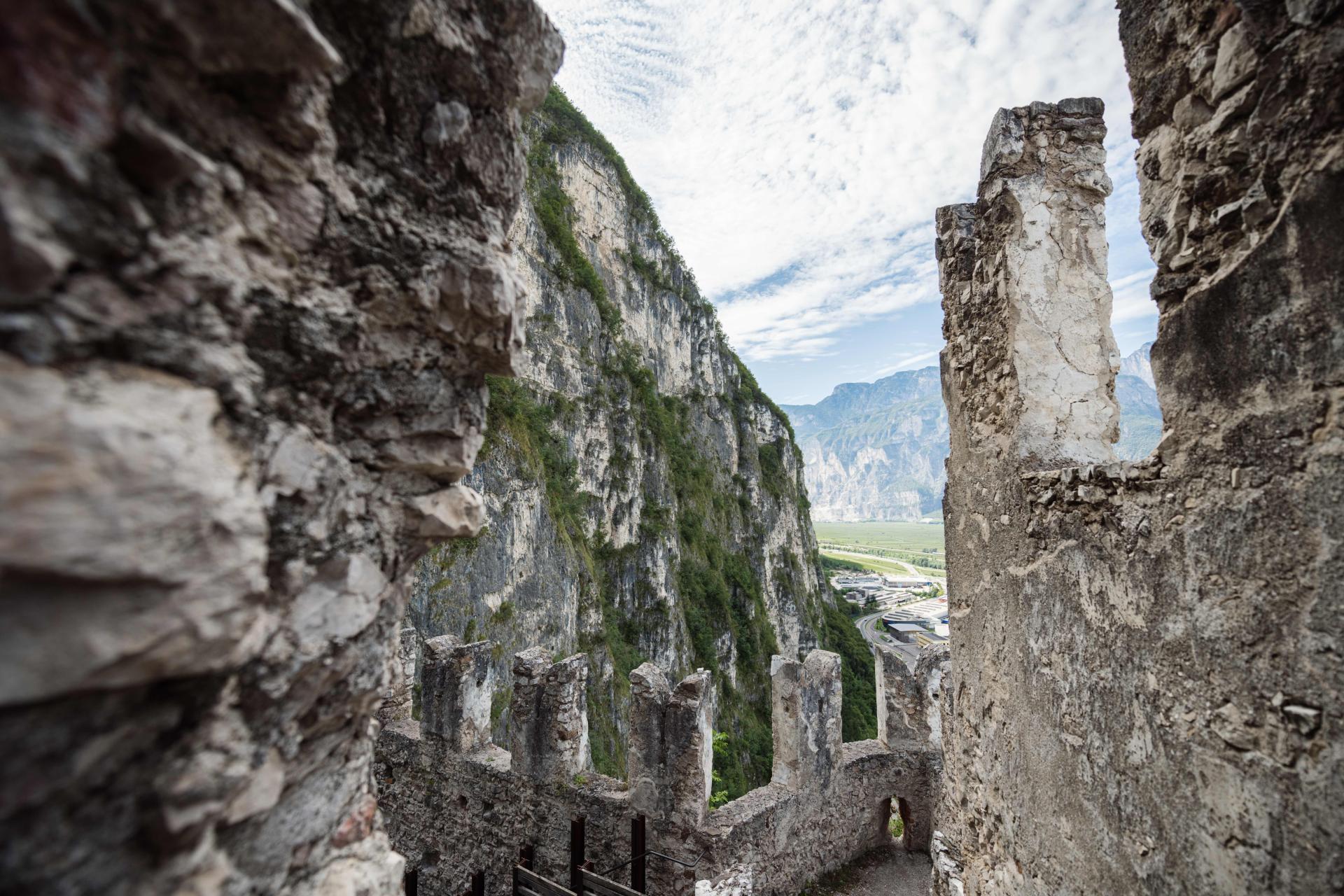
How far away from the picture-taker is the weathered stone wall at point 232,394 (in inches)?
35.2

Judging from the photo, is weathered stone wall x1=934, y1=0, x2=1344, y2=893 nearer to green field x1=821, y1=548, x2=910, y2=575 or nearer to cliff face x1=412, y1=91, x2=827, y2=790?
cliff face x1=412, y1=91, x2=827, y2=790

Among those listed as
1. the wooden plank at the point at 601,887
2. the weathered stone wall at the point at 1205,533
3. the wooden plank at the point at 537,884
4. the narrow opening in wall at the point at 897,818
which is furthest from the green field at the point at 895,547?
the weathered stone wall at the point at 1205,533

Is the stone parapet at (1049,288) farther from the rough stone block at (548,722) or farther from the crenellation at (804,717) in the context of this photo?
the rough stone block at (548,722)

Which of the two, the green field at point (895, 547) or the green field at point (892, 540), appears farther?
the green field at point (892, 540)

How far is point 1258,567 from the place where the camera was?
182cm

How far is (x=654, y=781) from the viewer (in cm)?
558

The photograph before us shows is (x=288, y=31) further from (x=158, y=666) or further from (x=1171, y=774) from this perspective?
(x=1171, y=774)

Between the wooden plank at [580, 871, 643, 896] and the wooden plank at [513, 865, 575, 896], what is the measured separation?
295 mm

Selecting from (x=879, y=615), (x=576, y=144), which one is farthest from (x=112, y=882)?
(x=879, y=615)

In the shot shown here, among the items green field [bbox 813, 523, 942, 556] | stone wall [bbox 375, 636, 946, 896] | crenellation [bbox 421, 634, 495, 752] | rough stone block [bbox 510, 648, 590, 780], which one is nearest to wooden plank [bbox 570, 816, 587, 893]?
stone wall [bbox 375, 636, 946, 896]

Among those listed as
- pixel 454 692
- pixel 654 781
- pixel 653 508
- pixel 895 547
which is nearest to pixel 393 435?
pixel 654 781

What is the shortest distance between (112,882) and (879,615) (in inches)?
2547

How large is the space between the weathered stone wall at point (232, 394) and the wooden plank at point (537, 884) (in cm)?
300

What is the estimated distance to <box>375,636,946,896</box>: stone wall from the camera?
5562 millimetres
